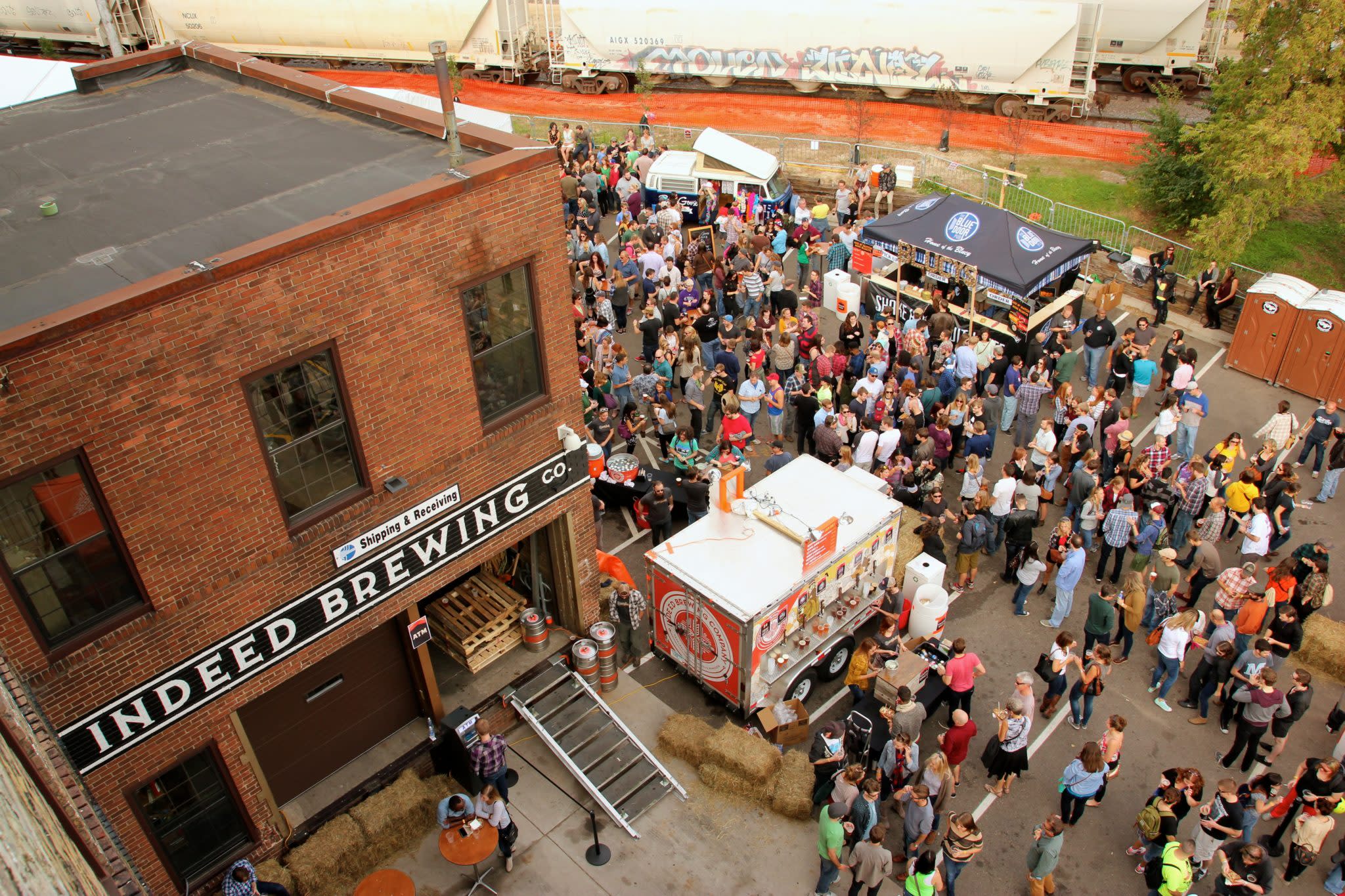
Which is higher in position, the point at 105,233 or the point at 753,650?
the point at 105,233

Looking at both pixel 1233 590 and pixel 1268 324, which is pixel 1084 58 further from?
pixel 1233 590

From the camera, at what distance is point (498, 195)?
11008mm

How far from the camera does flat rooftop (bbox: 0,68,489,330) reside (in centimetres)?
1001

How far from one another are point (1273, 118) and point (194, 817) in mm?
24782

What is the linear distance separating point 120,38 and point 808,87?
30.8 meters

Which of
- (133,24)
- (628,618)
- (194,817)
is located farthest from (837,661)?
(133,24)

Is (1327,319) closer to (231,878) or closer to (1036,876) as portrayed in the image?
(1036,876)

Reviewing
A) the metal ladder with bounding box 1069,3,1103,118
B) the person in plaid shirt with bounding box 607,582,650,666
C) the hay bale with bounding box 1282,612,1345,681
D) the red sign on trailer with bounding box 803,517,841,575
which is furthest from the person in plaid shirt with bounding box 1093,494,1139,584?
the metal ladder with bounding box 1069,3,1103,118

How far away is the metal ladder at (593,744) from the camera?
13.0m

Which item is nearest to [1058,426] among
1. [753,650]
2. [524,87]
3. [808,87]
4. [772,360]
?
[772,360]

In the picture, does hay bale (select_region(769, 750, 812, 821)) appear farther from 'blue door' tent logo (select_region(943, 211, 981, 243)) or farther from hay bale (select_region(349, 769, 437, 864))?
'blue door' tent logo (select_region(943, 211, 981, 243))

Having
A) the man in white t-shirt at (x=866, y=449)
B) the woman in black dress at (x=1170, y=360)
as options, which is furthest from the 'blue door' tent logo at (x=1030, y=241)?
the man in white t-shirt at (x=866, y=449)

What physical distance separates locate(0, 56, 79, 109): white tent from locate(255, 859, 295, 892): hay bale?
23.8 metres

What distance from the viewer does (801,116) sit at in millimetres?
36500
